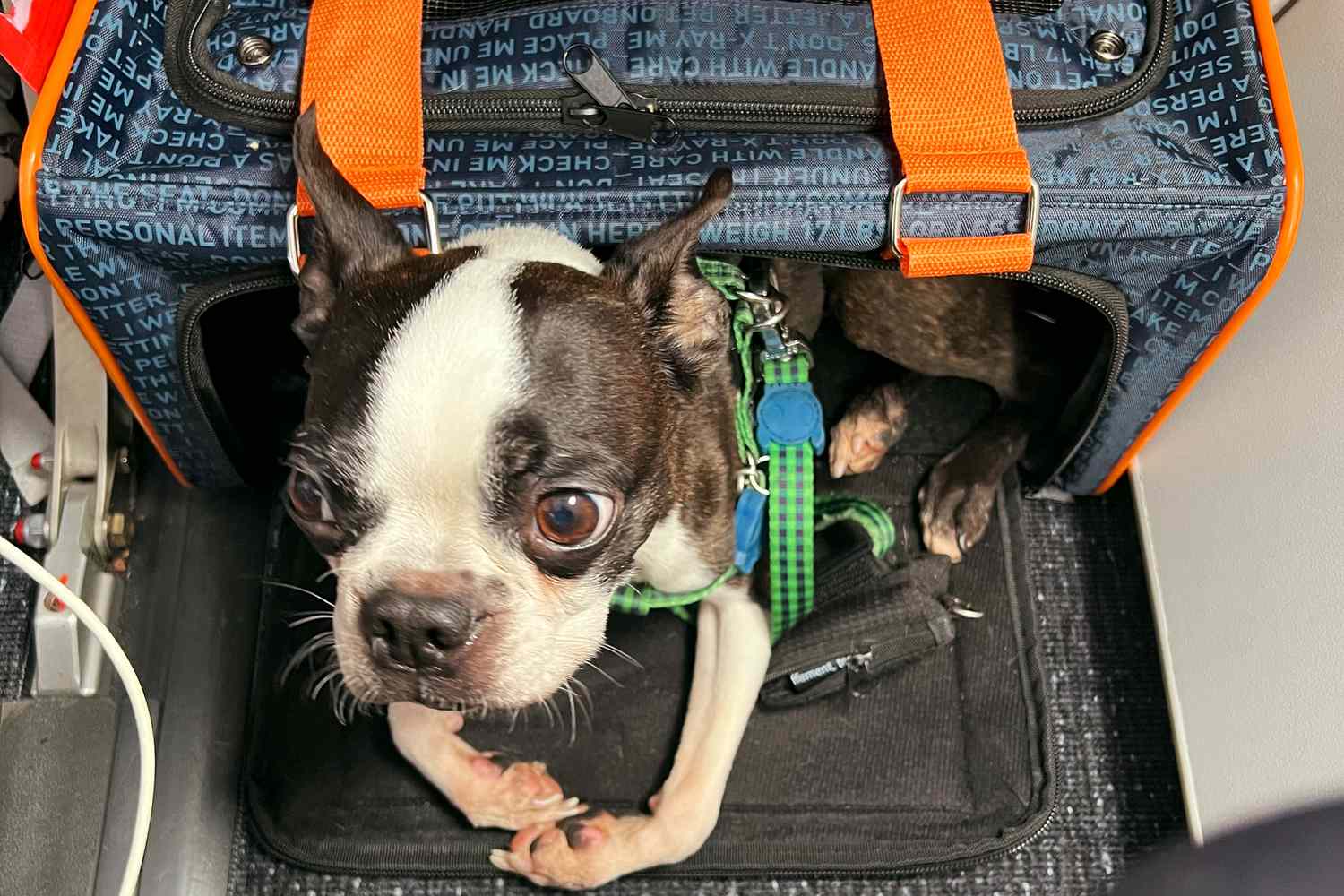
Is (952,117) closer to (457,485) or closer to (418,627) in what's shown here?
(457,485)

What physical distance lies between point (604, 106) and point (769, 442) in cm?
60

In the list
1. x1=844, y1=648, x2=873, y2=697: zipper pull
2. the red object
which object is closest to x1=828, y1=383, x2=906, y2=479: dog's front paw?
x1=844, y1=648, x2=873, y2=697: zipper pull

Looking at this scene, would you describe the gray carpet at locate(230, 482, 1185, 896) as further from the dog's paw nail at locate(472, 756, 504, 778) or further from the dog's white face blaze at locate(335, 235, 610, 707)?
the dog's white face blaze at locate(335, 235, 610, 707)

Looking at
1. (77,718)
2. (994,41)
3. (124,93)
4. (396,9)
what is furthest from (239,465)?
(994,41)

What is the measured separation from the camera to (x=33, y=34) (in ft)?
5.32

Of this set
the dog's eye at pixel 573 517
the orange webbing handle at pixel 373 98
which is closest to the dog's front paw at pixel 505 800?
the dog's eye at pixel 573 517

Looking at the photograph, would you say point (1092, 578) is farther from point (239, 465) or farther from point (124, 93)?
point (124, 93)

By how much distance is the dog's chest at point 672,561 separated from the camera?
1742 millimetres

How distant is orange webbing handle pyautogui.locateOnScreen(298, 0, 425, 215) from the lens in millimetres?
1593

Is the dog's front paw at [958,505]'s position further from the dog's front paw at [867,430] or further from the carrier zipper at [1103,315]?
the carrier zipper at [1103,315]

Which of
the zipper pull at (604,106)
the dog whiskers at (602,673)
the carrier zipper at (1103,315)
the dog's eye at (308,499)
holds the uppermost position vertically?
the zipper pull at (604,106)

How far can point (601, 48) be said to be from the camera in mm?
1635

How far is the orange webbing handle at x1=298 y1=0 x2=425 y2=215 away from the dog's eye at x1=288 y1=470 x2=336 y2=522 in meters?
0.36

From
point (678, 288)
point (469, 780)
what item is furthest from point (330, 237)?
point (469, 780)
